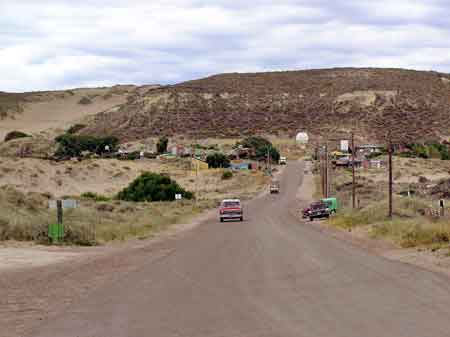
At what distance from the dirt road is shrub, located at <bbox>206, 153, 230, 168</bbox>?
10379 centimetres

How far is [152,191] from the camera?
88.3 meters

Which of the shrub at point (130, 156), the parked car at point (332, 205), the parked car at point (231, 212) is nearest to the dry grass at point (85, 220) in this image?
the parked car at point (231, 212)

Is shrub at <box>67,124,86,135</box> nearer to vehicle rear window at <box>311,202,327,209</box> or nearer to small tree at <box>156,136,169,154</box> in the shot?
small tree at <box>156,136,169,154</box>

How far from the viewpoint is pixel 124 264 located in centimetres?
2288

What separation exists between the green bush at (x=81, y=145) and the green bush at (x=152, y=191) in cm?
5825

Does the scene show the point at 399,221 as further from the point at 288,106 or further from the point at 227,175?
the point at 288,106

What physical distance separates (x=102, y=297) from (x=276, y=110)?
159 meters

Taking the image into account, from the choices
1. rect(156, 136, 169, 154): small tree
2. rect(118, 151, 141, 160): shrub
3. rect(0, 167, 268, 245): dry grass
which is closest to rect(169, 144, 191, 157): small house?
rect(156, 136, 169, 154): small tree

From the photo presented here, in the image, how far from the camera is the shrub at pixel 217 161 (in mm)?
129125

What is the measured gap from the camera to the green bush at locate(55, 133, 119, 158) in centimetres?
14962

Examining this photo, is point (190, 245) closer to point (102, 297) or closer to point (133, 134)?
point (102, 297)

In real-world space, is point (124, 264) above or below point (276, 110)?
below

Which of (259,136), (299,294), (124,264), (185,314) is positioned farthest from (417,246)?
(259,136)

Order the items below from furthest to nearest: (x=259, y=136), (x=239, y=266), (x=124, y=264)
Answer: (x=259, y=136)
(x=124, y=264)
(x=239, y=266)
